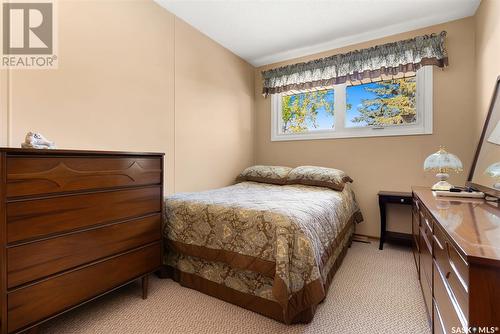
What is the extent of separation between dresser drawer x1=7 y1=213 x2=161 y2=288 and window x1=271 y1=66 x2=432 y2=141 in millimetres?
2552

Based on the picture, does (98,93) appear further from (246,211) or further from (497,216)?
(497,216)

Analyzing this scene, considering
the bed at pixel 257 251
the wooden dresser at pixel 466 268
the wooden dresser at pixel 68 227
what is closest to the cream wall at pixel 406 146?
the bed at pixel 257 251

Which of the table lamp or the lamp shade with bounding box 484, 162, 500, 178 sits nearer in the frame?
the lamp shade with bounding box 484, 162, 500, 178

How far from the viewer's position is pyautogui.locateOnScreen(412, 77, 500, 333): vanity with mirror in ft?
1.96

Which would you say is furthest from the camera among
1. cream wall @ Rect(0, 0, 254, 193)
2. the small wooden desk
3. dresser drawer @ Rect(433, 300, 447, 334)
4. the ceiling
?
the small wooden desk

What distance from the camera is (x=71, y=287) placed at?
132 centimetres

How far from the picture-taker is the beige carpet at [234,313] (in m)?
1.44

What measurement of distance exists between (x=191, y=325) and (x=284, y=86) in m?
3.16

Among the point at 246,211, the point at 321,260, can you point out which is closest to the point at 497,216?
the point at 321,260

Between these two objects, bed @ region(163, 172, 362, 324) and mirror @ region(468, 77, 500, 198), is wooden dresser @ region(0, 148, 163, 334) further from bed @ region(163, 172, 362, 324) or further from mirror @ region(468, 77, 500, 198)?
mirror @ region(468, 77, 500, 198)

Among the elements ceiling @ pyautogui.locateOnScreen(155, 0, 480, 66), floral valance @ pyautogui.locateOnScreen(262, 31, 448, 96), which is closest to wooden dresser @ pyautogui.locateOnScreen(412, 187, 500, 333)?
floral valance @ pyautogui.locateOnScreen(262, 31, 448, 96)

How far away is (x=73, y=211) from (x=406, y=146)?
3256 millimetres

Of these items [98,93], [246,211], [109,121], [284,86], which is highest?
[284,86]

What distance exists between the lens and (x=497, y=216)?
1.07 metres
